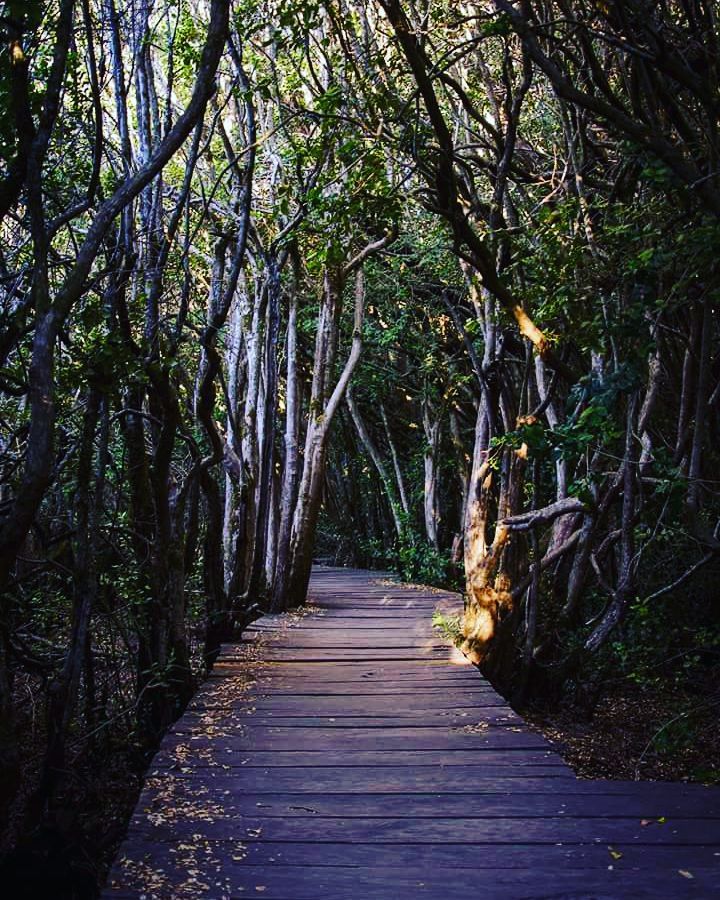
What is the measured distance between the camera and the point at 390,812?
367 centimetres

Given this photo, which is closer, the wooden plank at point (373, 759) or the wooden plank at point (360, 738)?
the wooden plank at point (373, 759)

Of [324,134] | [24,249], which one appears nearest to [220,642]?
[24,249]

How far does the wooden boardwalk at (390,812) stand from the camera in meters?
2.99

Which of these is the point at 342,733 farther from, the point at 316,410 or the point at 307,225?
the point at 316,410

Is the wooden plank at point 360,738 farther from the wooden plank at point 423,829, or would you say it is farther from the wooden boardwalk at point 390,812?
the wooden plank at point 423,829

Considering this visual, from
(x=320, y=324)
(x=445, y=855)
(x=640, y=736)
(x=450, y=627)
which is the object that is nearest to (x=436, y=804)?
(x=445, y=855)

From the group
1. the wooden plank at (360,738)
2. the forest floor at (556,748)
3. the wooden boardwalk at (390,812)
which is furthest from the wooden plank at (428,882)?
the wooden plank at (360,738)

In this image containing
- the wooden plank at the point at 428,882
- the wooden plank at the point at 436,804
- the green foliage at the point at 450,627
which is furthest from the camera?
the green foliage at the point at 450,627

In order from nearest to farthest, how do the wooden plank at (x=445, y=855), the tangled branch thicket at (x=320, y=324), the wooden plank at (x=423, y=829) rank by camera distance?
the wooden plank at (x=445, y=855)
the wooden plank at (x=423, y=829)
the tangled branch thicket at (x=320, y=324)

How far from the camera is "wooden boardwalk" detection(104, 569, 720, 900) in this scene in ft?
9.82

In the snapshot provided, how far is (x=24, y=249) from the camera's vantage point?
5.72m

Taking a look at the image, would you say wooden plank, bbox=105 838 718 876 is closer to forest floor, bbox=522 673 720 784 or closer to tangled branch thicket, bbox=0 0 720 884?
tangled branch thicket, bbox=0 0 720 884

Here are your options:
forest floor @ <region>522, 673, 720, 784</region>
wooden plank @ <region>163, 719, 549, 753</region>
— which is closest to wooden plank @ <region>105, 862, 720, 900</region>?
wooden plank @ <region>163, 719, 549, 753</region>

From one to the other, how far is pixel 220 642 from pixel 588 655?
3.24 metres
